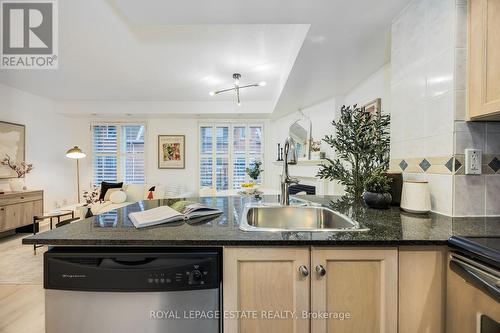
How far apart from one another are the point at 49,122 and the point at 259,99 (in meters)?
4.41

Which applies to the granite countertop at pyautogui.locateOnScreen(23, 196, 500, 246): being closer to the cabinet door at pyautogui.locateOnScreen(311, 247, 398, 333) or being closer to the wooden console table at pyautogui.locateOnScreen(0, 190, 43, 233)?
the cabinet door at pyautogui.locateOnScreen(311, 247, 398, 333)

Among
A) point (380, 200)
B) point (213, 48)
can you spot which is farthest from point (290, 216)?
point (213, 48)

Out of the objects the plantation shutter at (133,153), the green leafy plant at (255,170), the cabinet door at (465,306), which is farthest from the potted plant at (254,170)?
the cabinet door at (465,306)

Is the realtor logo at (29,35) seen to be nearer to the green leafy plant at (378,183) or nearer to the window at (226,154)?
the green leafy plant at (378,183)

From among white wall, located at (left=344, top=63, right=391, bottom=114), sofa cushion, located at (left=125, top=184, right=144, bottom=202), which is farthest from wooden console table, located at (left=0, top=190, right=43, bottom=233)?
white wall, located at (left=344, top=63, right=391, bottom=114)

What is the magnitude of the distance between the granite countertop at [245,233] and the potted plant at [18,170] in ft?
13.2

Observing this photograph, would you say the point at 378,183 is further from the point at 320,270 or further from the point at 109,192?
the point at 109,192

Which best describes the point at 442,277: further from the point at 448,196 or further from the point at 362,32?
the point at 362,32

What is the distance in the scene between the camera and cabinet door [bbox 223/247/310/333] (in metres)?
0.88

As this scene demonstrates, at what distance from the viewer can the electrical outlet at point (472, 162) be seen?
117cm

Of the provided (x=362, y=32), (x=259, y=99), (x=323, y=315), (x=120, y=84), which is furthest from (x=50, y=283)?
(x=259, y=99)

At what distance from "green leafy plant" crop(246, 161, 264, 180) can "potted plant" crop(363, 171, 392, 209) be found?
3630mm

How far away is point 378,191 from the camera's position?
4.66 ft

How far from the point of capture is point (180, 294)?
2.85 feet
